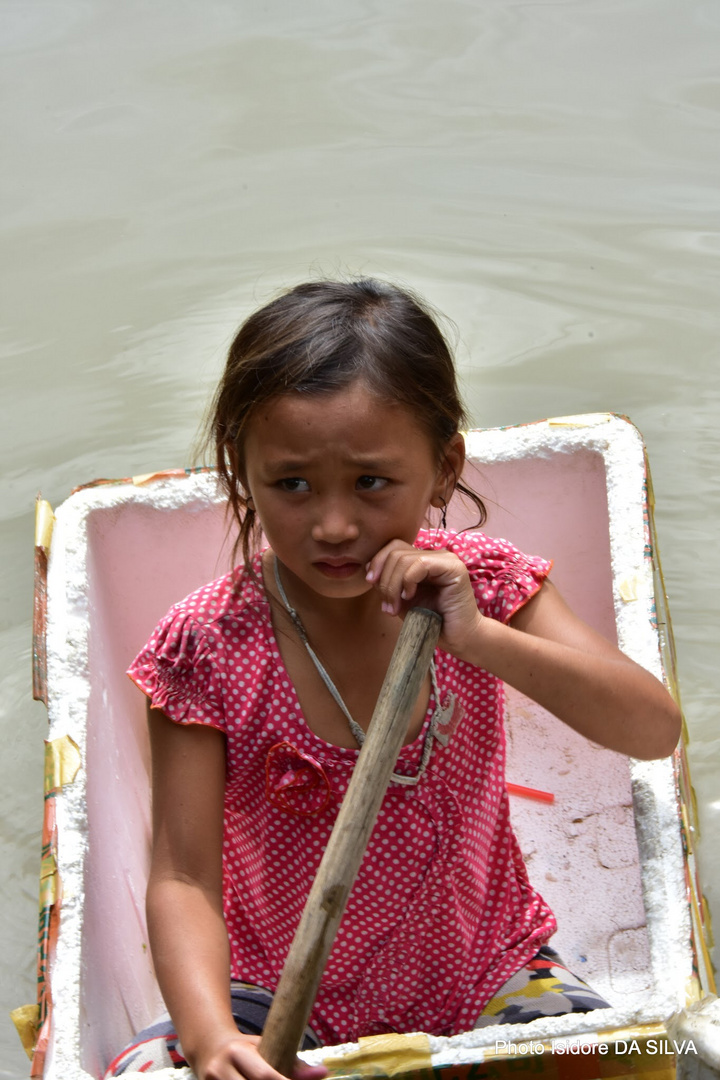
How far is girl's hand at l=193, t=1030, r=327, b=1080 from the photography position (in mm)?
1011

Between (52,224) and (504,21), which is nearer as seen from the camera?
(52,224)

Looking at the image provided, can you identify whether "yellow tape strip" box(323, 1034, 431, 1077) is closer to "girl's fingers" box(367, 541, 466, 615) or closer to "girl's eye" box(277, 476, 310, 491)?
"girl's fingers" box(367, 541, 466, 615)

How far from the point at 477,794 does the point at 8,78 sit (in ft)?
9.15

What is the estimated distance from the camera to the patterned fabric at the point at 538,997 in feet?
4.17

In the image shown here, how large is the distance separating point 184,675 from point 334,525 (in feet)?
0.86

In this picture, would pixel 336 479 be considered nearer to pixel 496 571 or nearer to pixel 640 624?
pixel 496 571

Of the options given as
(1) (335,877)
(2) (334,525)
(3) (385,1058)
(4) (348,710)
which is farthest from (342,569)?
(3) (385,1058)

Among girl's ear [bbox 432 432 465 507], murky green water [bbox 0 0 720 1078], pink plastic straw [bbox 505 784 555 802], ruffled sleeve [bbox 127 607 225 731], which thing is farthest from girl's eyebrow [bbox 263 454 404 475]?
murky green water [bbox 0 0 720 1078]

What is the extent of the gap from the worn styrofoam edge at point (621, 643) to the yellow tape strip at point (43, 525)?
0.04 feet

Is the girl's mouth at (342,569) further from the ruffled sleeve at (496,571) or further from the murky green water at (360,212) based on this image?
the murky green water at (360,212)

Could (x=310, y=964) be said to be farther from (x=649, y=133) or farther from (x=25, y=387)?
(x=649, y=133)

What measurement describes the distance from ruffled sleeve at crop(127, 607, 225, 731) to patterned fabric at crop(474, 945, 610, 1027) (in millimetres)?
399

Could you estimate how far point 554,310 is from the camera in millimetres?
2783

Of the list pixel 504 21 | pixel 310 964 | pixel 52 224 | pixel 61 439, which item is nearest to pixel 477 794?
pixel 310 964
